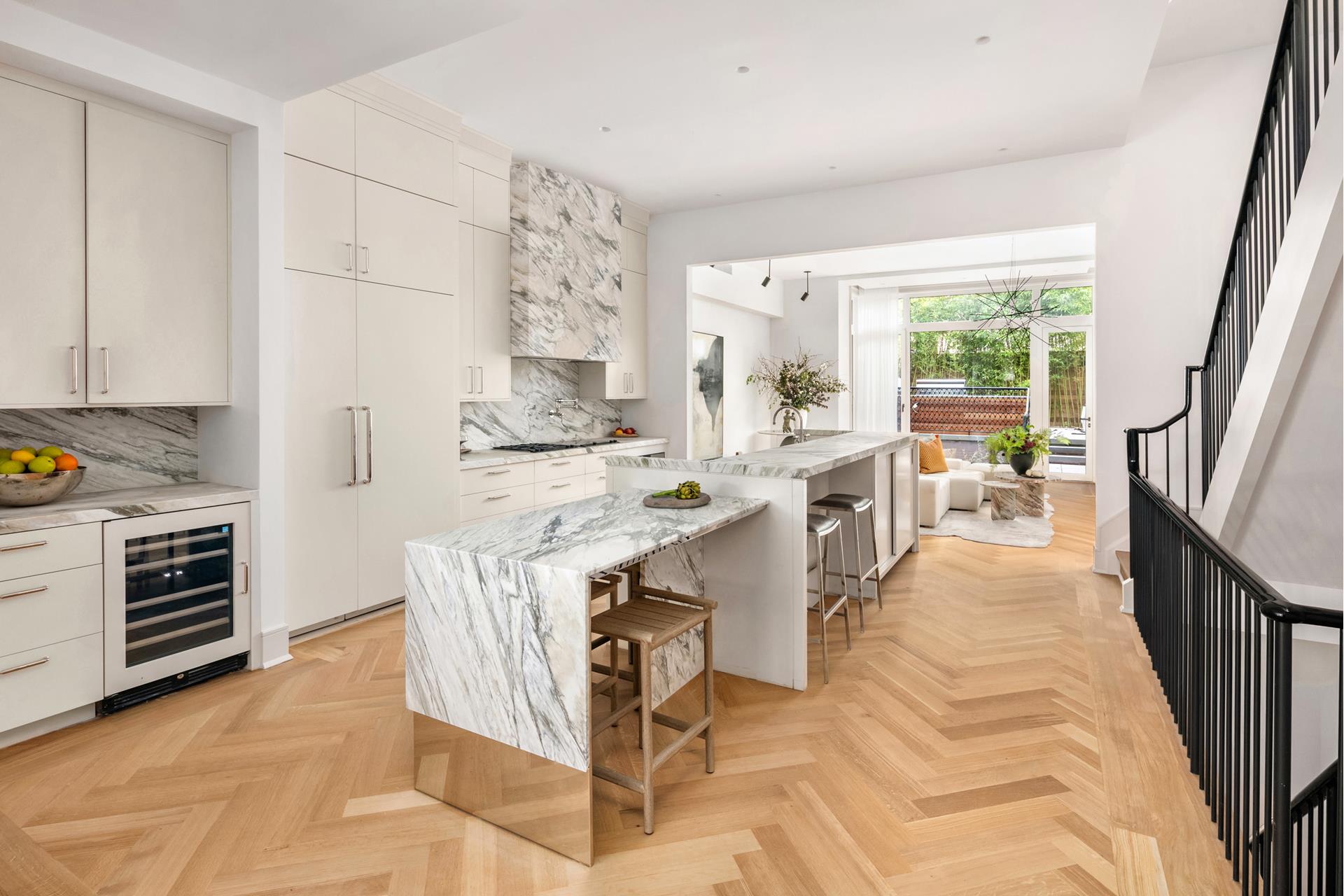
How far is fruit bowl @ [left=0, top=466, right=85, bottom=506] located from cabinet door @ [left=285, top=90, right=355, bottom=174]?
1.70 m

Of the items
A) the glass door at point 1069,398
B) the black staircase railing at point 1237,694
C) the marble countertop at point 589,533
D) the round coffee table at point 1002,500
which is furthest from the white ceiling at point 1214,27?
the glass door at point 1069,398

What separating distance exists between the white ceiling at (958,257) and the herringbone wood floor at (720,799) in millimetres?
4821

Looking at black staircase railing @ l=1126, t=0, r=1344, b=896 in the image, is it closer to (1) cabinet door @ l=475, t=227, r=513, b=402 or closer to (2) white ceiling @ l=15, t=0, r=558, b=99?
(2) white ceiling @ l=15, t=0, r=558, b=99

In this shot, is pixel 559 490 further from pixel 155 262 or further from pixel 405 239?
pixel 155 262

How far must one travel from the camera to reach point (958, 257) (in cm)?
799

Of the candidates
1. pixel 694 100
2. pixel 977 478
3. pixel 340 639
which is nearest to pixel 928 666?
pixel 340 639

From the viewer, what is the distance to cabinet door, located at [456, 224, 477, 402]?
457 cm

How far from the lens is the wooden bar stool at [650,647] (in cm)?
194

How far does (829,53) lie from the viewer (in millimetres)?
3480

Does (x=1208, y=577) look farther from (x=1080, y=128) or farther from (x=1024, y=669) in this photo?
(x=1080, y=128)

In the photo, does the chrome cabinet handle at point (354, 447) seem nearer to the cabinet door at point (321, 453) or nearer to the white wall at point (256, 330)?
the cabinet door at point (321, 453)

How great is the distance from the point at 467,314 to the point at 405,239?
868 mm

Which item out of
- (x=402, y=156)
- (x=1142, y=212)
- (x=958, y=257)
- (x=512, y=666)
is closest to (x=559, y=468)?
(x=402, y=156)

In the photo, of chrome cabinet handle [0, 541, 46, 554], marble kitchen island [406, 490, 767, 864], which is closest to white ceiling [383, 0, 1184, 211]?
marble kitchen island [406, 490, 767, 864]
